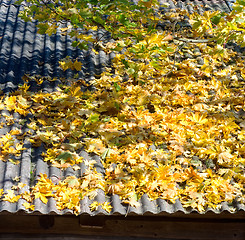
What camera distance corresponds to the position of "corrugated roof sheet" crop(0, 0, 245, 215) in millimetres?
3438

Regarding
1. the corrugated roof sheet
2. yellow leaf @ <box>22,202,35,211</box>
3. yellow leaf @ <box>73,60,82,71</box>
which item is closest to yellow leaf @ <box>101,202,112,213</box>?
the corrugated roof sheet

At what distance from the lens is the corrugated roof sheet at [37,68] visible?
3438 mm

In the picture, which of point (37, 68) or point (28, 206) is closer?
point (28, 206)

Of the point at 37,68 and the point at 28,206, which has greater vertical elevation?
the point at 37,68

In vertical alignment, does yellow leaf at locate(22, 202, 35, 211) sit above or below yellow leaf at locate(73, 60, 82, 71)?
below

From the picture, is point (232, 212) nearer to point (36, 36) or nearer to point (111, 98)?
point (111, 98)

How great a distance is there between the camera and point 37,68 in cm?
517

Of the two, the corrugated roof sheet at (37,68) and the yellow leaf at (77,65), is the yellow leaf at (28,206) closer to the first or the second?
the corrugated roof sheet at (37,68)

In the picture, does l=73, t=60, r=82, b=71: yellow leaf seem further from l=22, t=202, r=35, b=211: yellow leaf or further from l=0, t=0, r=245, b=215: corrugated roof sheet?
l=22, t=202, r=35, b=211: yellow leaf

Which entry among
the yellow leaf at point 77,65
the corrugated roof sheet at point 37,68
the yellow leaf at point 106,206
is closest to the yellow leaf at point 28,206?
the corrugated roof sheet at point 37,68

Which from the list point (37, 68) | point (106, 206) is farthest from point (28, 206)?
point (37, 68)

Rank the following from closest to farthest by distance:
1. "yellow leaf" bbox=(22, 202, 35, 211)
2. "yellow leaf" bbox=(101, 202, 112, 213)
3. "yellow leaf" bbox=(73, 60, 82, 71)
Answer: "yellow leaf" bbox=(22, 202, 35, 211), "yellow leaf" bbox=(101, 202, 112, 213), "yellow leaf" bbox=(73, 60, 82, 71)

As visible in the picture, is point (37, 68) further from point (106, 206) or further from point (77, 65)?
point (106, 206)

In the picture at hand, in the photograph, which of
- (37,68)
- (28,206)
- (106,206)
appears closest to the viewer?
(28,206)
